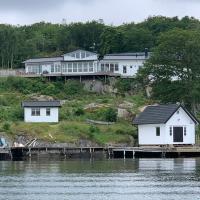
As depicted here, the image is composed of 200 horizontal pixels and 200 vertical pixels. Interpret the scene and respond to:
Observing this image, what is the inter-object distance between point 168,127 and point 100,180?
30535 millimetres

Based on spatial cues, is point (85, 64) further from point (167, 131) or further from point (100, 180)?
point (100, 180)

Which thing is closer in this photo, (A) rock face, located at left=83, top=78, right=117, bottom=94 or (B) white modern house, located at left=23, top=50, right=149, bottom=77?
(A) rock face, located at left=83, top=78, right=117, bottom=94

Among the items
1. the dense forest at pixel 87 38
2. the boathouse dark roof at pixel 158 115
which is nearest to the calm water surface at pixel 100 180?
the boathouse dark roof at pixel 158 115

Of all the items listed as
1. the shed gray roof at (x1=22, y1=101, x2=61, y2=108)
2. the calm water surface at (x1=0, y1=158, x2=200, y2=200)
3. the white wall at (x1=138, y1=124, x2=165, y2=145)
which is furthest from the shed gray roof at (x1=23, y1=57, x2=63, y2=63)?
the calm water surface at (x1=0, y1=158, x2=200, y2=200)

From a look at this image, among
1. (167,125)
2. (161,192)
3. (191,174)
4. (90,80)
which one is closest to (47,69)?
(90,80)

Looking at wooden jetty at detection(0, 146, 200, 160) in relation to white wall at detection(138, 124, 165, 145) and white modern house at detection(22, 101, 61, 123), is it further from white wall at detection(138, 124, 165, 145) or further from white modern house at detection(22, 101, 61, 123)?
white modern house at detection(22, 101, 61, 123)

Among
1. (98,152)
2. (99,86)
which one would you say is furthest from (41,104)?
(99,86)

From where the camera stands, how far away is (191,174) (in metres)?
61.3

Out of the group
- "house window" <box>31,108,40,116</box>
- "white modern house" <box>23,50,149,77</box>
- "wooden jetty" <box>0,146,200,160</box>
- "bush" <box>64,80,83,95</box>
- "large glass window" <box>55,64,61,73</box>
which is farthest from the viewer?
"large glass window" <box>55,64,61,73</box>

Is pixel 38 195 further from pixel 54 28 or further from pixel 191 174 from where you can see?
pixel 54 28

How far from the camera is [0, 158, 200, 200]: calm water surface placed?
162 feet

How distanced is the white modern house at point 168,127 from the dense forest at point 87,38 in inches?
1776

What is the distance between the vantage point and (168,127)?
87.3 m

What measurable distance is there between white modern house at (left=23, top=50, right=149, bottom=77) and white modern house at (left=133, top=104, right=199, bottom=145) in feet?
95.0
